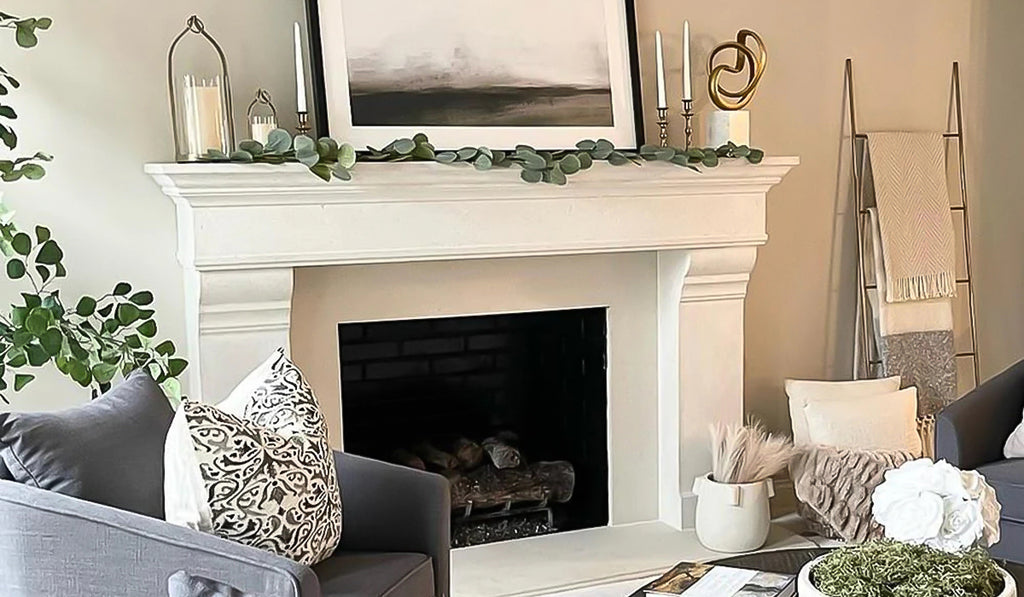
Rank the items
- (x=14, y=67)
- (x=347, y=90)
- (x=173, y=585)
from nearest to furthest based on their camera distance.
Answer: (x=173, y=585) < (x=14, y=67) < (x=347, y=90)

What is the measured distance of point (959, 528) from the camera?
1.82m

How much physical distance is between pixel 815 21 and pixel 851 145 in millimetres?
457

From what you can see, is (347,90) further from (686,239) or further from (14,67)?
(686,239)

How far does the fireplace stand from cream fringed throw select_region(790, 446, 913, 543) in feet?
2.18

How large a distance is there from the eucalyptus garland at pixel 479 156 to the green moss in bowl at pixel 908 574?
5.39ft

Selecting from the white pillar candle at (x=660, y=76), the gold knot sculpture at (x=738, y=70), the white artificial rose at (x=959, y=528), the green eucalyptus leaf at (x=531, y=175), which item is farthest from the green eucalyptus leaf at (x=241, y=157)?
the white artificial rose at (x=959, y=528)

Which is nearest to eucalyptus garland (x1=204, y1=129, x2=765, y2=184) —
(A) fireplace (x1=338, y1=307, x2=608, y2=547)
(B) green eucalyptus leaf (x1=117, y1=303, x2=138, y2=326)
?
(B) green eucalyptus leaf (x1=117, y1=303, x2=138, y2=326)

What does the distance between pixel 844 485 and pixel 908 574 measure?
175 cm

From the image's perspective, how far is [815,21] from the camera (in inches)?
153

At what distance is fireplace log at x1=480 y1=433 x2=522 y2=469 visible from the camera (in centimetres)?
374

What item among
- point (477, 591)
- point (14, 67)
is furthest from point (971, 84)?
point (14, 67)

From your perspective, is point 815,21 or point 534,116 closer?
point 534,116

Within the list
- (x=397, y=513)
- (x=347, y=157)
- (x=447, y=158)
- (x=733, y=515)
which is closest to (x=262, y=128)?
(x=347, y=157)

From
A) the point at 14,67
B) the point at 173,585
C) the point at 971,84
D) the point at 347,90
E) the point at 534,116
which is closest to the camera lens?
the point at 173,585
